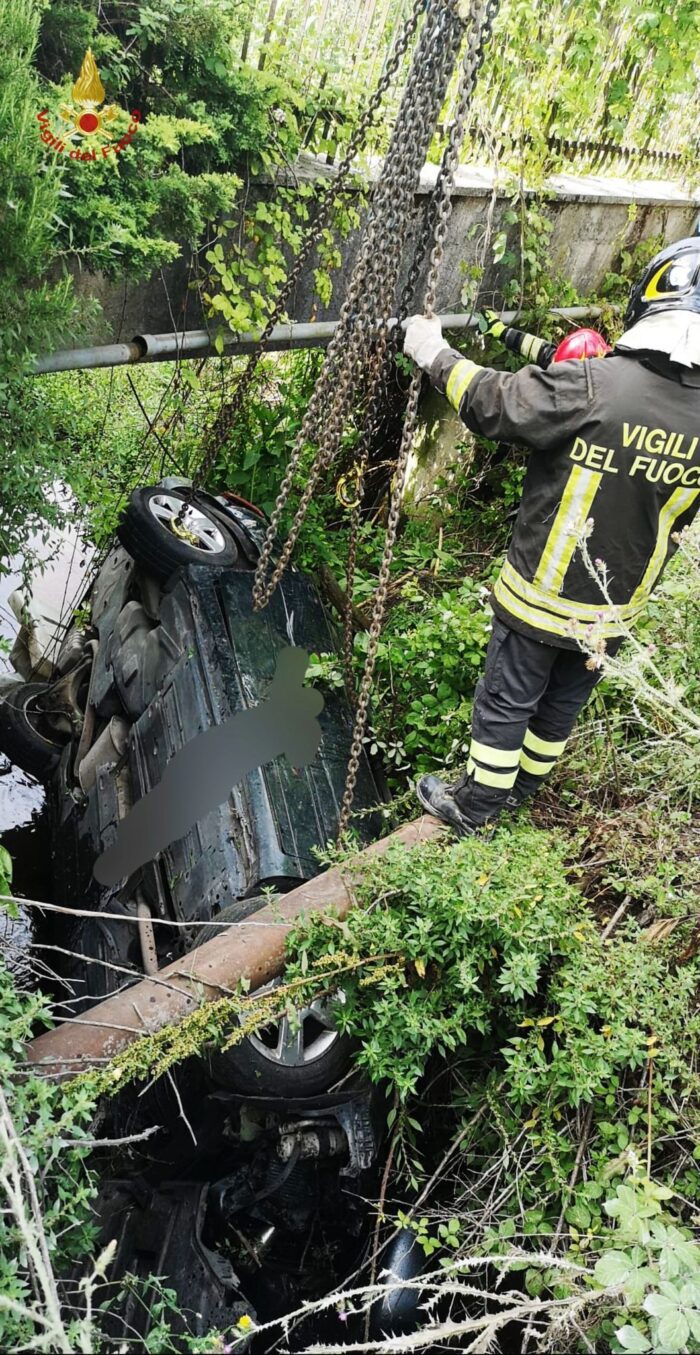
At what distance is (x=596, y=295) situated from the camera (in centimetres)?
669

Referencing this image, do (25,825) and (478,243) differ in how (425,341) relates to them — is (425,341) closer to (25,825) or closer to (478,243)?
(478,243)

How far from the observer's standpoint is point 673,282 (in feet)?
9.42

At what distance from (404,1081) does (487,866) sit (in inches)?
27.5

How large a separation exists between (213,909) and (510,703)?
127 cm

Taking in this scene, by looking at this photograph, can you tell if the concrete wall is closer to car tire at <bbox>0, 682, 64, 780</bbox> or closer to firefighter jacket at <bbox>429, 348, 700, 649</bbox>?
firefighter jacket at <bbox>429, 348, 700, 649</bbox>

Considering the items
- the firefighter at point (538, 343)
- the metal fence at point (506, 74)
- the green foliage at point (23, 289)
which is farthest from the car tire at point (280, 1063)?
the metal fence at point (506, 74)

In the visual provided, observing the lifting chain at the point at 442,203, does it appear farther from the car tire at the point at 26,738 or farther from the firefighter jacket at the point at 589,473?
the car tire at the point at 26,738

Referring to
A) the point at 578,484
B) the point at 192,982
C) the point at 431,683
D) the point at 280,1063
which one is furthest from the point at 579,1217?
the point at 431,683

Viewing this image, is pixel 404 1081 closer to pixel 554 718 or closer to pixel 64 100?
pixel 554 718

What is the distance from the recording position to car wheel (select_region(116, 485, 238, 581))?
14.2 feet


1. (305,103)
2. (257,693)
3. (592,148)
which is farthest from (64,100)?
(592,148)

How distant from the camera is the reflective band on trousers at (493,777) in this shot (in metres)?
3.35

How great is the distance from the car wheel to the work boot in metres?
1.47

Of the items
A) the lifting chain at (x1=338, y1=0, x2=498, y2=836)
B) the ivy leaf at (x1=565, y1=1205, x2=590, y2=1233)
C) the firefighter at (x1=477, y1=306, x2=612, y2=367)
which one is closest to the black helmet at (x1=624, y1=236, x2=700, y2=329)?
the lifting chain at (x1=338, y1=0, x2=498, y2=836)
